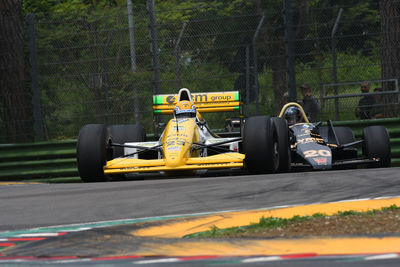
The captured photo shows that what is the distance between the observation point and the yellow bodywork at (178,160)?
968 centimetres

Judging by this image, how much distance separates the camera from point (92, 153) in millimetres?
10203

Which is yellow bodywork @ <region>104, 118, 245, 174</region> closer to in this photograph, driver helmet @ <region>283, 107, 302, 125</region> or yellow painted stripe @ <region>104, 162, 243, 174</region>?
yellow painted stripe @ <region>104, 162, 243, 174</region>

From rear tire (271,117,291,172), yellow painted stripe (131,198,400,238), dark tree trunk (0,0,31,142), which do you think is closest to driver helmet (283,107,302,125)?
rear tire (271,117,291,172)

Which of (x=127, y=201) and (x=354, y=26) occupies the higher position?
(x=354, y=26)

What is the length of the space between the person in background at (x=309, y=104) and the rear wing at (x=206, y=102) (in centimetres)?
113

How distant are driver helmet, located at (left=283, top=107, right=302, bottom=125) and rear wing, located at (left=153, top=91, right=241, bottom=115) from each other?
2.58ft

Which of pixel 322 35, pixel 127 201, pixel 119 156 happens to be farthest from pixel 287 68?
pixel 127 201

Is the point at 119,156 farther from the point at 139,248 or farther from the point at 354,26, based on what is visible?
the point at 139,248

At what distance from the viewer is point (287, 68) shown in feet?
40.0

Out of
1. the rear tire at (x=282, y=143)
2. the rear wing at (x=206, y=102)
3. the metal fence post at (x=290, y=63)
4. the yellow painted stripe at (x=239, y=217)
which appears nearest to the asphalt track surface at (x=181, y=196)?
the yellow painted stripe at (x=239, y=217)

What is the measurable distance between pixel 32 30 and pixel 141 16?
194 cm

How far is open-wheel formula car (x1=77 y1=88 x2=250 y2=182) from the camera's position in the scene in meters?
9.77

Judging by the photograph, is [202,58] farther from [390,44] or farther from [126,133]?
[390,44]

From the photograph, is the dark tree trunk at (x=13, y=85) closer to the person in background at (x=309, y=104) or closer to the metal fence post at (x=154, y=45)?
the metal fence post at (x=154, y=45)
